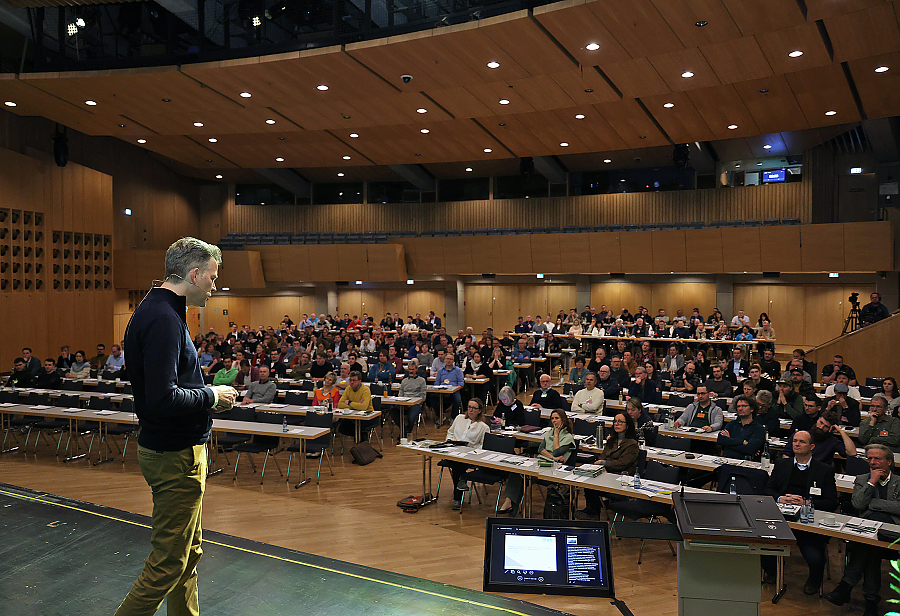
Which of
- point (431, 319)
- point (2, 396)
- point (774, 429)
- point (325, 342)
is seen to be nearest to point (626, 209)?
point (431, 319)

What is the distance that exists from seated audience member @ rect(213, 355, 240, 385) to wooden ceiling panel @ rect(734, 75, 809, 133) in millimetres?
11369

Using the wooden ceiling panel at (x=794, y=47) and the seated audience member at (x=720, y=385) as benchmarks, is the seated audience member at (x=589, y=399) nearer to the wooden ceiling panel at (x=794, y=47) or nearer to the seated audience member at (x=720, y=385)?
the seated audience member at (x=720, y=385)

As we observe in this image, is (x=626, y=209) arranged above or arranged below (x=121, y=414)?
above

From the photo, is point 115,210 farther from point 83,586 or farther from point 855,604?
point 855,604

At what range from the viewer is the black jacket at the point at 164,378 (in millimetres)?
2197

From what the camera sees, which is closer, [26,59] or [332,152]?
[26,59]

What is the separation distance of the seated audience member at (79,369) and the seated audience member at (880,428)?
533 inches

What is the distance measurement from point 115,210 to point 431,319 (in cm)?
1127

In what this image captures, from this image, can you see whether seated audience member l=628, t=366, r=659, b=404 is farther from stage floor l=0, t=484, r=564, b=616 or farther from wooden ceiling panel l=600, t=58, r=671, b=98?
stage floor l=0, t=484, r=564, b=616

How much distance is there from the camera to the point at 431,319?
20469mm

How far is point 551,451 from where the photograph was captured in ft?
23.5

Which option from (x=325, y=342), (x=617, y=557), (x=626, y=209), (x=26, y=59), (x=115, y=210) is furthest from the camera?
(x=626, y=209)

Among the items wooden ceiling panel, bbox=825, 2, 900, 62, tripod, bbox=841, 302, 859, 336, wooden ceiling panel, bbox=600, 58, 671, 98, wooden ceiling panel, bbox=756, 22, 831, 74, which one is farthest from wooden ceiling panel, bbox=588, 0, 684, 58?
tripod, bbox=841, 302, 859, 336

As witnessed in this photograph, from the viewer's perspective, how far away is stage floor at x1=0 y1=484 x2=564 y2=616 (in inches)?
122
